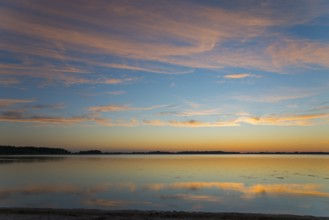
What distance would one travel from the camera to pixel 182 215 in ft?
55.8

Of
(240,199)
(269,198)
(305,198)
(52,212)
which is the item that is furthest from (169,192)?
(52,212)

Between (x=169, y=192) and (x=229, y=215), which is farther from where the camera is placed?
(x=169, y=192)

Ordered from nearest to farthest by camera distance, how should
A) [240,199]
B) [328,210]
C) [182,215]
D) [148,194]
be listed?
[182,215] → [328,210] → [240,199] → [148,194]

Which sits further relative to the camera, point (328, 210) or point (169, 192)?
point (169, 192)

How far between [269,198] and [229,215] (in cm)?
989

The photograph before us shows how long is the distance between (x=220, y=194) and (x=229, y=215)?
10593 millimetres

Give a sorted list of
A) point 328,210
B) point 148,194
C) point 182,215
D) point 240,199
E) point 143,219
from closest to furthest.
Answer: point 143,219
point 182,215
point 328,210
point 240,199
point 148,194

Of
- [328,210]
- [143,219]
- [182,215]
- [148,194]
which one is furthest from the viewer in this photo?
[148,194]

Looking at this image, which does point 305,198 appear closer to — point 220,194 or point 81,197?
point 220,194

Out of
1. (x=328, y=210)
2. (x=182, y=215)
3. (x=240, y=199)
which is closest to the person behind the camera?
(x=182, y=215)

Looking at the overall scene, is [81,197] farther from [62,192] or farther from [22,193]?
[22,193]

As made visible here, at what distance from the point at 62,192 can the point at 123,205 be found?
851 centimetres

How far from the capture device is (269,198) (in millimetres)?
25828

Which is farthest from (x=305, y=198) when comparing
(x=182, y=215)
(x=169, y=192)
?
(x=182, y=215)
